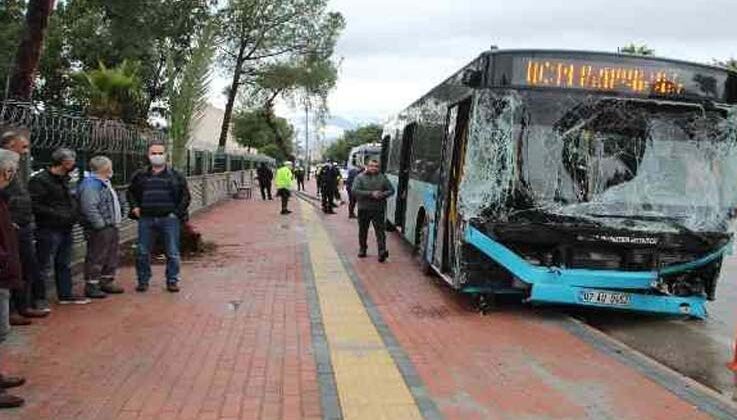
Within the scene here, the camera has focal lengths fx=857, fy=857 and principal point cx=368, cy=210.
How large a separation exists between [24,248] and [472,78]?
4.78 meters

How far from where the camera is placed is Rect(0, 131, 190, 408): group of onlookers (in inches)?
307

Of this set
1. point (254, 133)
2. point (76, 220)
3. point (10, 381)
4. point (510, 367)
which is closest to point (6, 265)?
point (10, 381)

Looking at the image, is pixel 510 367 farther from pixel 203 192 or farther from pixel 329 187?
pixel 203 192

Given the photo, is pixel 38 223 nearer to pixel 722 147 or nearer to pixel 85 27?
pixel 722 147

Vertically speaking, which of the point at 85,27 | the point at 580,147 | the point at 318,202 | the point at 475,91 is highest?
the point at 85,27

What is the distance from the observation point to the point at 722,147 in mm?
9070

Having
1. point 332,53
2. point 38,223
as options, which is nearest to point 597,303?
point 38,223

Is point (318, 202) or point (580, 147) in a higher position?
point (580, 147)

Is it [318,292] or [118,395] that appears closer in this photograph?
[118,395]

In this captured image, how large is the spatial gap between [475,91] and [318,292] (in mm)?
3103

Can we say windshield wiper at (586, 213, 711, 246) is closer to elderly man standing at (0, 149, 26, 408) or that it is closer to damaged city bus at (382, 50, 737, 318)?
damaged city bus at (382, 50, 737, 318)

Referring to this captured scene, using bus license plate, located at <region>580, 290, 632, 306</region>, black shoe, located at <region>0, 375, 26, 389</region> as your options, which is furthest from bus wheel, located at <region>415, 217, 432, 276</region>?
black shoe, located at <region>0, 375, 26, 389</region>

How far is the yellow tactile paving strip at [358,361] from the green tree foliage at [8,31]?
22409 mm

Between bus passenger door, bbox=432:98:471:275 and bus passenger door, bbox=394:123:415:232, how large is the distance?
15.0 feet
